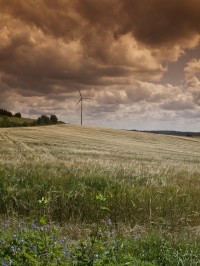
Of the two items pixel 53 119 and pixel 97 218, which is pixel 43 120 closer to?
pixel 53 119

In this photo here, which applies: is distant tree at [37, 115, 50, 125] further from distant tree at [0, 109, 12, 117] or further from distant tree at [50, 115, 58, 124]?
distant tree at [0, 109, 12, 117]

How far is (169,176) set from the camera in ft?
50.9

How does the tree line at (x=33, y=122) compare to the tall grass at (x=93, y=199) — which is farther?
the tree line at (x=33, y=122)

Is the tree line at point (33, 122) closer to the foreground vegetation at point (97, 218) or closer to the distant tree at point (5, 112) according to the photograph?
the distant tree at point (5, 112)

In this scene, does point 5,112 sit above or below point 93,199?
above

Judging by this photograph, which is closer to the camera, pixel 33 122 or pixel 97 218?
pixel 97 218

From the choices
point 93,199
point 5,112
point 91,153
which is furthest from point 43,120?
point 93,199

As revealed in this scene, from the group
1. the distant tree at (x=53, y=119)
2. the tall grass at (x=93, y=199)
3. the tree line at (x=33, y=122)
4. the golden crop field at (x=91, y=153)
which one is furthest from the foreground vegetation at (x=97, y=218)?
the distant tree at (x=53, y=119)

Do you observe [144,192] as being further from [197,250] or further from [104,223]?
[197,250]

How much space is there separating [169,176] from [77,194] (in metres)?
5.72

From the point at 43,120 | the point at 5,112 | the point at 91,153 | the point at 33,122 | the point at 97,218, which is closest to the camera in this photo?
the point at 97,218

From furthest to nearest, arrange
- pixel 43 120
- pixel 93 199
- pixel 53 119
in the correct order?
1. pixel 53 119
2. pixel 43 120
3. pixel 93 199

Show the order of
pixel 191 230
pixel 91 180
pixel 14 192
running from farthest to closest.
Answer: pixel 91 180, pixel 14 192, pixel 191 230

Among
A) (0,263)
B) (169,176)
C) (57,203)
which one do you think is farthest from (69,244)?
(169,176)
